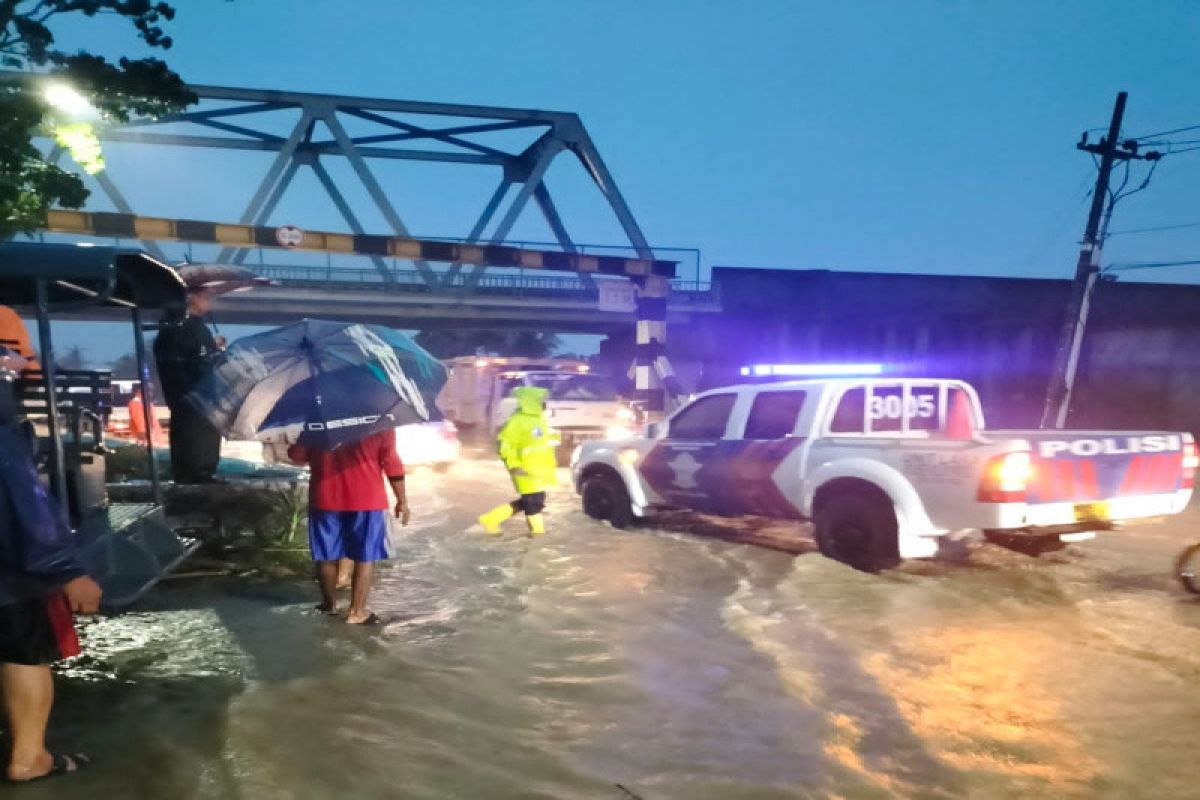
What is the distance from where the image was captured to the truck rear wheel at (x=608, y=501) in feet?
33.0

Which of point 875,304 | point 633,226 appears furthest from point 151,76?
point 633,226

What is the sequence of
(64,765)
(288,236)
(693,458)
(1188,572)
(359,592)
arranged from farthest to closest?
(288,236), (693,458), (1188,572), (359,592), (64,765)

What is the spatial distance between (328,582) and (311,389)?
4.50ft

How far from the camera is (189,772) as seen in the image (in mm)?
3816

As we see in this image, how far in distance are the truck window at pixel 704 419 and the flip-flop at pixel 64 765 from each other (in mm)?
6399

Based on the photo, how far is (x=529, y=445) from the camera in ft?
29.6

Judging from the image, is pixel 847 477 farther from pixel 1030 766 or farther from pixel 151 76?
pixel 151 76

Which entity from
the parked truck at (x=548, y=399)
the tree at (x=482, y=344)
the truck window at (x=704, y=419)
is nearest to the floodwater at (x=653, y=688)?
the truck window at (x=704, y=419)

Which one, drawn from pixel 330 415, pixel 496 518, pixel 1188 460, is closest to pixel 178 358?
pixel 330 415

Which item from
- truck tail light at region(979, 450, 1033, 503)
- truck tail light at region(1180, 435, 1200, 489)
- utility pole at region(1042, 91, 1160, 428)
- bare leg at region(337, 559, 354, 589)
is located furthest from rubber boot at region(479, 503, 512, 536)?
utility pole at region(1042, 91, 1160, 428)

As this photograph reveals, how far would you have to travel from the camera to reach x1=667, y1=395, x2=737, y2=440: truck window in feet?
30.4

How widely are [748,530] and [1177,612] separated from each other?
4311 millimetres

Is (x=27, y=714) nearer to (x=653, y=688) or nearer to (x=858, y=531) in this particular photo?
(x=653, y=688)

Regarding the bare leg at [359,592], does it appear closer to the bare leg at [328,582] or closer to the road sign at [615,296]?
the bare leg at [328,582]
